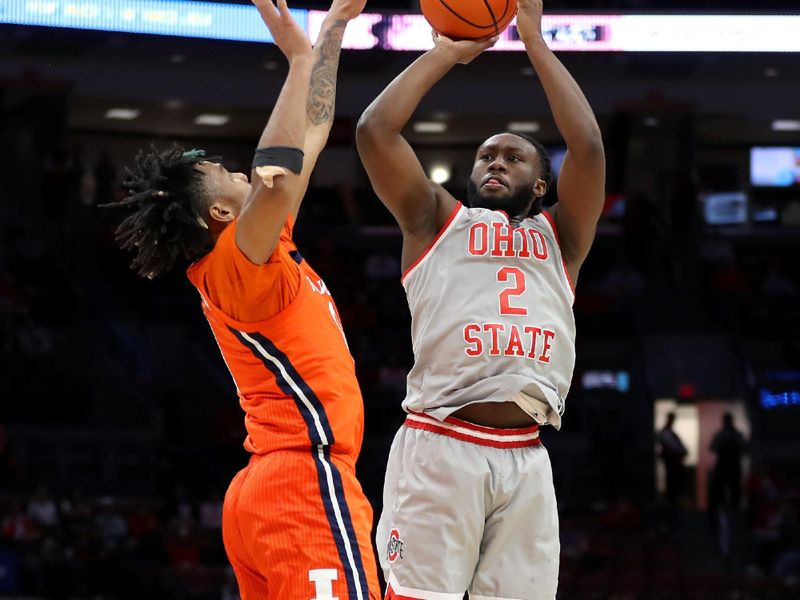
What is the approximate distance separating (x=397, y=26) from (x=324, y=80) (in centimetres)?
830

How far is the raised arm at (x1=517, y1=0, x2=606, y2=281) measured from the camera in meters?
4.09

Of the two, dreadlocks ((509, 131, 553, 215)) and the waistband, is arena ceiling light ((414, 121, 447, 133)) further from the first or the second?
the waistband

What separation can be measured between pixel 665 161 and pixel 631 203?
1.16m

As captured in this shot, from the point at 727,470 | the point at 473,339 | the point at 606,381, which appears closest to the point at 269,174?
the point at 473,339

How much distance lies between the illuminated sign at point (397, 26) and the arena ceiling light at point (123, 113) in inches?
215

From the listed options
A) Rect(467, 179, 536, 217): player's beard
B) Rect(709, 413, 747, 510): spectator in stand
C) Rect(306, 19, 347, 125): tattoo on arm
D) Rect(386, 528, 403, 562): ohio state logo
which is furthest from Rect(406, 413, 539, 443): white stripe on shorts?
Rect(709, 413, 747, 510): spectator in stand

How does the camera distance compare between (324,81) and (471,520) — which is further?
(324,81)

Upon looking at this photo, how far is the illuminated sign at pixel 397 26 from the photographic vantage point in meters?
12.0

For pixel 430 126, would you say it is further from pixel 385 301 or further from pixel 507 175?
pixel 507 175

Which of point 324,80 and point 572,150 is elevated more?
point 324,80

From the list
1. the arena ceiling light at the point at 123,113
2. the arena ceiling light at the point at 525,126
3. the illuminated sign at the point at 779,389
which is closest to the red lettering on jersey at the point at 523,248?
the arena ceiling light at the point at 525,126

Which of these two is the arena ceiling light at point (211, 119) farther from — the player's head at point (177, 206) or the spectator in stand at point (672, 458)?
the player's head at point (177, 206)

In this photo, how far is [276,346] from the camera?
3.56 m

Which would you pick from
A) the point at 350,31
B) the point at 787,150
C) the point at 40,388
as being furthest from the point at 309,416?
the point at 787,150
